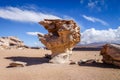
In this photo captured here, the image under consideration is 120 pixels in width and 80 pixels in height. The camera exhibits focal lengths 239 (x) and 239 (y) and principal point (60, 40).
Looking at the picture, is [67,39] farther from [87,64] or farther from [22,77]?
[22,77]

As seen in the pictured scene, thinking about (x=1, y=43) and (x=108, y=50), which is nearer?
(x=108, y=50)

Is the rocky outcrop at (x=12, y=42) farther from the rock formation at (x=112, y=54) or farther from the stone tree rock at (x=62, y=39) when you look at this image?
the rock formation at (x=112, y=54)

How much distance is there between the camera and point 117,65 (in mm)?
18641

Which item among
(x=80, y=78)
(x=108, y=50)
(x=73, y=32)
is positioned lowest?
(x=80, y=78)

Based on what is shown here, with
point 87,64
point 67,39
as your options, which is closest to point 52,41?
point 67,39

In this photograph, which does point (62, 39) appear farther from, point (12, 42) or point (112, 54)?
point (12, 42)

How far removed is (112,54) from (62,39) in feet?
18.3

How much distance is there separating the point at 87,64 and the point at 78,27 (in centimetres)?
436

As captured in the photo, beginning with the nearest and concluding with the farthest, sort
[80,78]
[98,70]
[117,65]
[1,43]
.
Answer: [80,78]
[98,70]
[117,65]
[1,43]

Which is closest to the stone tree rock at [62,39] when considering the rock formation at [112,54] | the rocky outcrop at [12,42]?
the rock formation at [112,54]

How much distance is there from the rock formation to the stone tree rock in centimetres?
370

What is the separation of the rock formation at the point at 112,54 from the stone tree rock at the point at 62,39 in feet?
12.1

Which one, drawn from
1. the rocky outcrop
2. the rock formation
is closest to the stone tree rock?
the rock formation

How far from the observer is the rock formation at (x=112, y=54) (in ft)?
61.6
